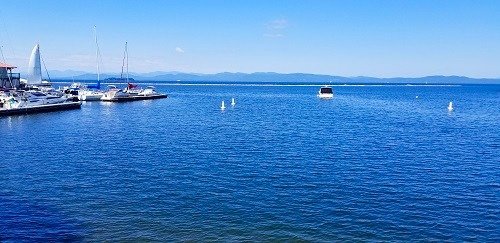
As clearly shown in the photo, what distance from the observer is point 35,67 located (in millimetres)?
122188

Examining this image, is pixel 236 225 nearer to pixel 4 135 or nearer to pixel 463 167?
pixel 463 167

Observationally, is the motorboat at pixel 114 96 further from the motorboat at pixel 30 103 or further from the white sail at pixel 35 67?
the motorboat at pixel 30 103

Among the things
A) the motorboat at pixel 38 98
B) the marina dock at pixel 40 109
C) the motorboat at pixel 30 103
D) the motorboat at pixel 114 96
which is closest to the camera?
the marina dock at pixel 40 109

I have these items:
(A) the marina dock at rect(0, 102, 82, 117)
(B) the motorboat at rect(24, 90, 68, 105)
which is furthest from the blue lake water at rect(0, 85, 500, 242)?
(B) the motorboat at rect(24, 90, 68, 105)

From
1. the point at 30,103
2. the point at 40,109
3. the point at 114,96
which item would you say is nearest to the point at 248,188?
the point at 30,103

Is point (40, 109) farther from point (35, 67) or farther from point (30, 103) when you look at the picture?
point (35, 67)

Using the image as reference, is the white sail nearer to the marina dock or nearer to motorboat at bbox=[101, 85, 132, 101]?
motorboat at bbox=[101, 85, 132, 101]

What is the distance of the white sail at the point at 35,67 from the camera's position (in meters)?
121

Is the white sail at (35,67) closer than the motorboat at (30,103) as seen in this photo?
No

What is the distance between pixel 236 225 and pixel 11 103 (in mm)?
71171

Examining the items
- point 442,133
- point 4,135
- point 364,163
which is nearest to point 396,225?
point 364,163

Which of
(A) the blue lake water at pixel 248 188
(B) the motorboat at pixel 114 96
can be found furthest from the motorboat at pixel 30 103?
(A) the blue lake water at pixel 248 188

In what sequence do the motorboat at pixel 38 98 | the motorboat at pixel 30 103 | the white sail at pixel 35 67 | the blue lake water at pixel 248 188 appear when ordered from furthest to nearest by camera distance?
the white sail at pixel 35 67 < the motorboat at pixel 38 98 < the motorboat at pixel 30 103 < the blue lake water at pixel 248 188

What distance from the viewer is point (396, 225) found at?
71.8ft
